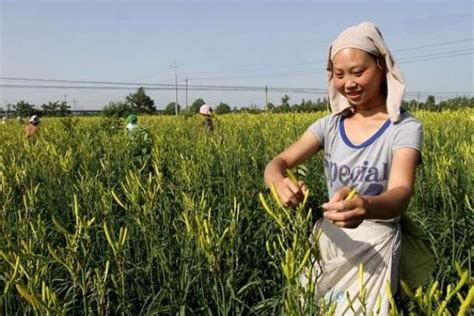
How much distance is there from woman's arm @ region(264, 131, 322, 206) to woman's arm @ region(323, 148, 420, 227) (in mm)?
142

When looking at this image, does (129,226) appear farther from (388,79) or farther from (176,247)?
(388,79)

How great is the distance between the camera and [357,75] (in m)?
1.34

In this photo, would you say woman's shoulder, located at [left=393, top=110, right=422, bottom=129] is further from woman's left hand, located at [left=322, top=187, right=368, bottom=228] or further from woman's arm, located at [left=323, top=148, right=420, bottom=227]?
woman's left hand, located at [left=322, top=187, right=368, bottom=228]

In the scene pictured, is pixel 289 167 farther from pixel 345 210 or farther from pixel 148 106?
pixel 148 106

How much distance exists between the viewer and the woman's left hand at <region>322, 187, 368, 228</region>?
3.19 feet

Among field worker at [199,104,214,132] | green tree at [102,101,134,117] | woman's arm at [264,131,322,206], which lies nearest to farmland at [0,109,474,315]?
woman's arm at [264,131,322,206]

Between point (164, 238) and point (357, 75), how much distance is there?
123 cm

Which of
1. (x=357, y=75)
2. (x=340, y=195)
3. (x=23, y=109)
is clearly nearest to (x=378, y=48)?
(x=357, y=75)

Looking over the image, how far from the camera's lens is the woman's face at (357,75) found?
1.33 meters

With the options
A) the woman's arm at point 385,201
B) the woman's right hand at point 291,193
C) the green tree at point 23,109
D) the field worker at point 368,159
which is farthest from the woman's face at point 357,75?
the green tree at point 23,109

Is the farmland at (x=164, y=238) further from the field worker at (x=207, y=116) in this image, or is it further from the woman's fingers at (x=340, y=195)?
the field worker at (x=207, y=116)

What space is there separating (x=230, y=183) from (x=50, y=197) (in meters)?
1.10

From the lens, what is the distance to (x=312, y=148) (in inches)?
61.4

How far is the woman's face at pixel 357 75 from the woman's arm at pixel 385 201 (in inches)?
6.8
